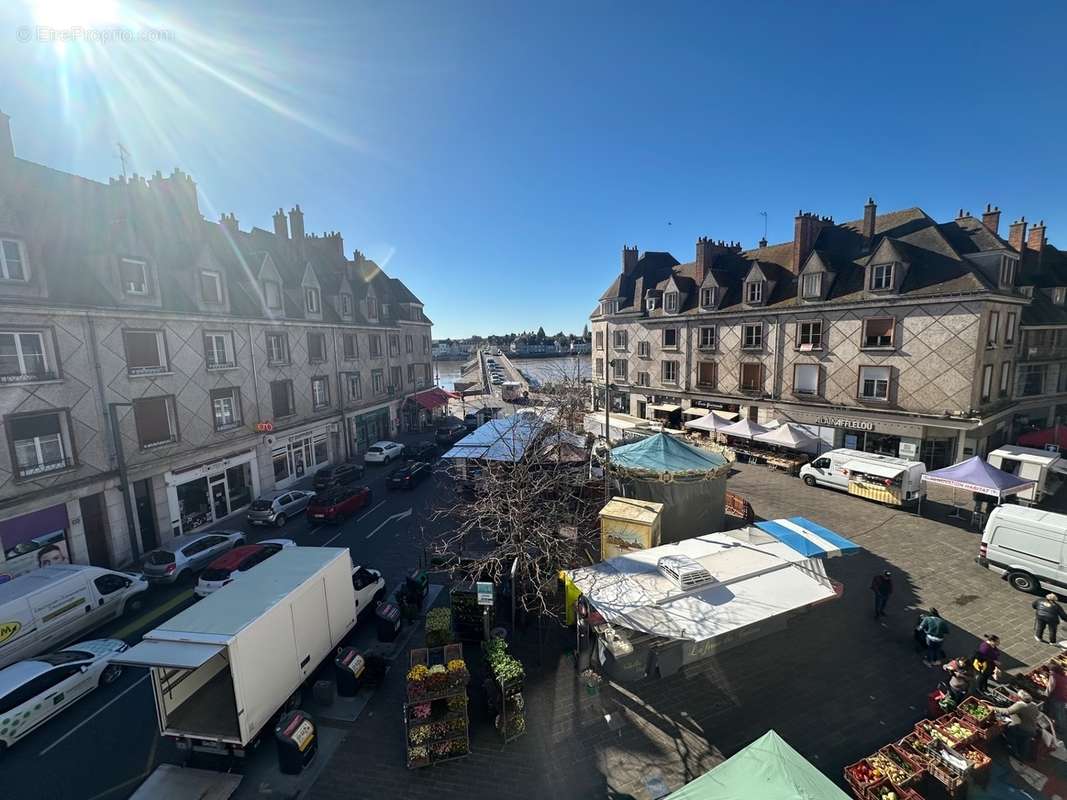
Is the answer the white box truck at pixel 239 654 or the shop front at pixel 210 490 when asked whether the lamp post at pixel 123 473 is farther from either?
the white box truck at pixel 239 654

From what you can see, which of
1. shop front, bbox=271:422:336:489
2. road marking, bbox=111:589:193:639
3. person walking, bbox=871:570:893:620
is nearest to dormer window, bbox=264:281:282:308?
shop front, bbox=271:422:336:489

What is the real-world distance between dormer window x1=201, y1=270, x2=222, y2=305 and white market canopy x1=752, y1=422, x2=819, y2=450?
31087 millimetres

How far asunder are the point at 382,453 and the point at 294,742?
24510mm

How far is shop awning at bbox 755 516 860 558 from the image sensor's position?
1292 centimetres

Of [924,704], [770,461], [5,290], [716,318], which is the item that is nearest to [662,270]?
[716,318]

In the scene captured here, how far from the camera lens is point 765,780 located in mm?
6082

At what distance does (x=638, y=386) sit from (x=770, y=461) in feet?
48.7

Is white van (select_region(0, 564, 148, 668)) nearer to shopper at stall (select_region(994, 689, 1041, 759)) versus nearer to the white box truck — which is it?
the white box truck

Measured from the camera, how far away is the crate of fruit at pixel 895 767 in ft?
25.4

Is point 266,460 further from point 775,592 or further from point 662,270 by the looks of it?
point 662,270

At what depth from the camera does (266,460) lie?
84.4ft

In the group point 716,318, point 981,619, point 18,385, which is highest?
point 716,318

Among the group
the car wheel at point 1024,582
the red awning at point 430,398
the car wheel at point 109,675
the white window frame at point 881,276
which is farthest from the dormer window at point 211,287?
the white window frame at point 881,276

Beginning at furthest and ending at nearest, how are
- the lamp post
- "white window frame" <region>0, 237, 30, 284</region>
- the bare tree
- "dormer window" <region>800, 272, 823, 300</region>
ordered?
1. "dormer window" <region>800, 272, 823, 300</region>
2. the lamp post
3. "white window frame" <region>0, 237, 30, 284</region>
4. the bare tree
